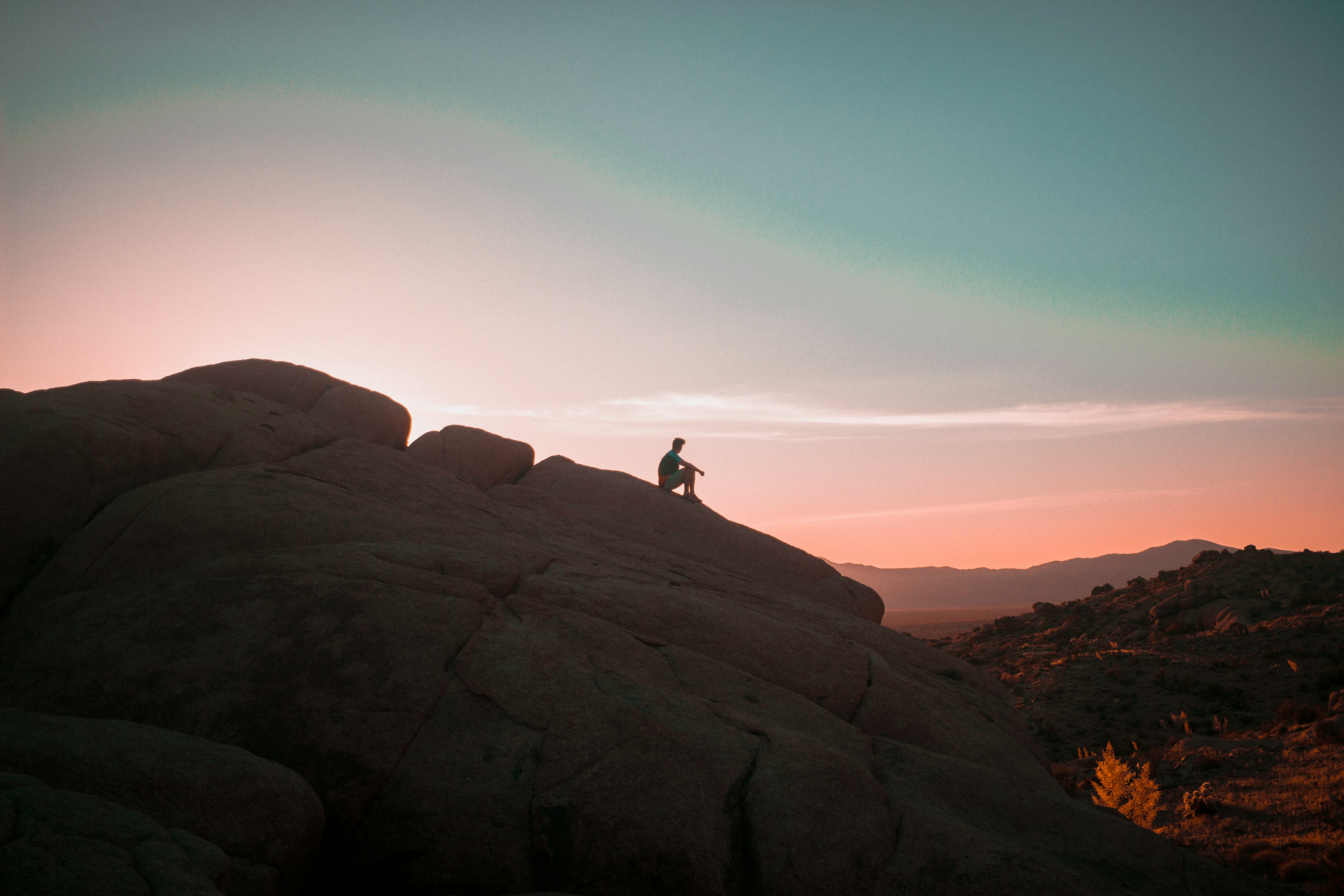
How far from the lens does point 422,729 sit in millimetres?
7469

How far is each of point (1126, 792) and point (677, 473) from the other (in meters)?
15.0

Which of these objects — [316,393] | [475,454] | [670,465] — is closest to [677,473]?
[670,465]

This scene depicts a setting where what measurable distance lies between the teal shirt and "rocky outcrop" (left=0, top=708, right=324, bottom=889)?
18.8m

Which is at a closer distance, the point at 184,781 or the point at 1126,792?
the point at 184,781

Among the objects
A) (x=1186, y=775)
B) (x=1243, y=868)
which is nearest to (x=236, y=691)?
(x=1243, y=868)

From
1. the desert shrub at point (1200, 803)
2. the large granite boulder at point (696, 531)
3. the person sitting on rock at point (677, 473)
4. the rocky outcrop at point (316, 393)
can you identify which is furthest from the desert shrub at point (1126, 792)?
the rocky outcrop at point (316, 393)

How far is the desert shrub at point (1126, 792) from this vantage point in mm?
15664

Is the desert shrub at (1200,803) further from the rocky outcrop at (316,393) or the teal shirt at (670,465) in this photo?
the rocky outcrop at (316,393)

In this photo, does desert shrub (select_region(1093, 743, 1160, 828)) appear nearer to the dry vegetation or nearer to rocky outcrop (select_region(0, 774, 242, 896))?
the dry vegetation

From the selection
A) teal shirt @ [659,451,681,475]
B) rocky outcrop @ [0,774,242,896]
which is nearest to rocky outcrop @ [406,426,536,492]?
teal shirt @ [659,451,681,475]

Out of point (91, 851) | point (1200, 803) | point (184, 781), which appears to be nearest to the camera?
point (91, 851)

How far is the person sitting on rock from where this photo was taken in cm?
2480

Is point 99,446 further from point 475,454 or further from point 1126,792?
point 1126,792

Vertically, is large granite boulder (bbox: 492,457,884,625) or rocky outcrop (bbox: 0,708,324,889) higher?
large granite boulder (bbox: 492,457,884,625)
